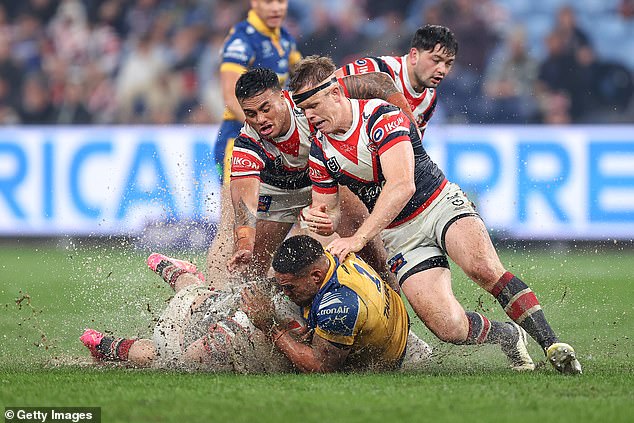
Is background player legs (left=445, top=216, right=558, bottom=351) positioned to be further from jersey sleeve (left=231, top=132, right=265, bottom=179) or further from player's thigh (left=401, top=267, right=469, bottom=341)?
jersey sleeve (left=231, top=132, right=265, bottom=179)

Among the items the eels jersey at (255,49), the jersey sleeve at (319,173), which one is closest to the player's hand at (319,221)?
the jersey sleeve at (319,173)

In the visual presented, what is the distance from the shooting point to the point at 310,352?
6.20m

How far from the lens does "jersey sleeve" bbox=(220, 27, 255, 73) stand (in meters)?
9.36

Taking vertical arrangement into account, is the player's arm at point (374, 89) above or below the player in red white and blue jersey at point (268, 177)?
above

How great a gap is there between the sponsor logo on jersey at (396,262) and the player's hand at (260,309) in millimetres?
1104

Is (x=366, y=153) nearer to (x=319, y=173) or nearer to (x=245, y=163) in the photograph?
(x=319, y=173)

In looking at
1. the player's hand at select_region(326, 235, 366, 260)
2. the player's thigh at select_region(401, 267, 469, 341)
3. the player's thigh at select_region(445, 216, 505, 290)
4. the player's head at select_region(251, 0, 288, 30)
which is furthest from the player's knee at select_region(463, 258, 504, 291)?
the player's head at select_region(251, 0, 288, 30)

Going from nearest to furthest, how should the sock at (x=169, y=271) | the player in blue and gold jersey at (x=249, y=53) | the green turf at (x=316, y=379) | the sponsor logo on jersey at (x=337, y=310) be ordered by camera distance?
1. the green turf at (x=316, y=379)
2. the sponsor logo on jersey at (x=337, y=310)
3. the sock at (x=169, y=271)
4. the player in blue and gold jersey at (x=249, y=53)

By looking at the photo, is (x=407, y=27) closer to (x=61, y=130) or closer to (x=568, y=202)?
(x=568, y=202)

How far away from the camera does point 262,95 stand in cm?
697

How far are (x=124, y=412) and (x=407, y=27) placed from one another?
11181 millimetres

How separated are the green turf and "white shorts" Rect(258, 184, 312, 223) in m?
1.06

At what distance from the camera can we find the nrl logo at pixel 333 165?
6.83 meters

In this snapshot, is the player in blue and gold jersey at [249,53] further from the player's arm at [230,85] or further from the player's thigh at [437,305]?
the player's thigh at [437,305]
